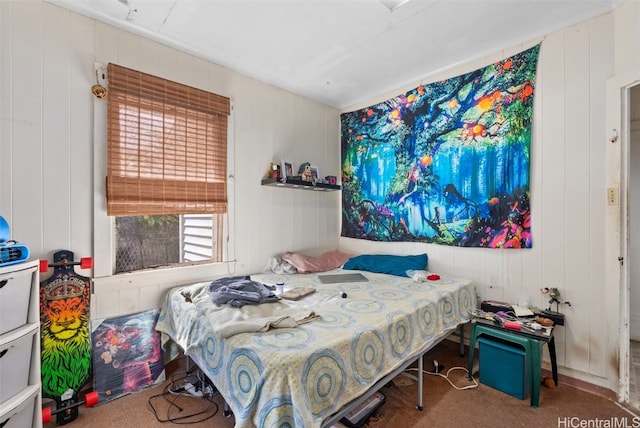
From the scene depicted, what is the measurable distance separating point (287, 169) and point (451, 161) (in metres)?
1.60

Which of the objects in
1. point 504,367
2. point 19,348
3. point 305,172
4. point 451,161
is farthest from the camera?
point 305,172

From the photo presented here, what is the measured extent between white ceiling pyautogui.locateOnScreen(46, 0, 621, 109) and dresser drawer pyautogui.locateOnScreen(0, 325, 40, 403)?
202 centimetres

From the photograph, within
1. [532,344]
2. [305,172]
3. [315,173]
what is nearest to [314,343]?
[532,344]

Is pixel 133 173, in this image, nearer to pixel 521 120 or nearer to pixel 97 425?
pixel 97 425

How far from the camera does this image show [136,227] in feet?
7.41

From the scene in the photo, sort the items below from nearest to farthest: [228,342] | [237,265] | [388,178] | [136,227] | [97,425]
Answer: [228,342] < [97,425] < [136,227] < [237,265] < [388,178]

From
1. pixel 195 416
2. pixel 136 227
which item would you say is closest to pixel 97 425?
pixel 195 416

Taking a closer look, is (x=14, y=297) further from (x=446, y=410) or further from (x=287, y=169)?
(x=446, y=410)

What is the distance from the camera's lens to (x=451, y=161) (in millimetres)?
2660

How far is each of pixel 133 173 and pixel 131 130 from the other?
318 millimetres

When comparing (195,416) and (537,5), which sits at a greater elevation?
(537,5)

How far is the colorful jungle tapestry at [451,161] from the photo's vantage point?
2311mm

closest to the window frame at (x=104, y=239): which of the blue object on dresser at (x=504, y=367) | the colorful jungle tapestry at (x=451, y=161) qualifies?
the colorful jungle tapestry at (x=451, y=161)

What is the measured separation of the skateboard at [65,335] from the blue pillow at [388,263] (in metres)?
2.21
